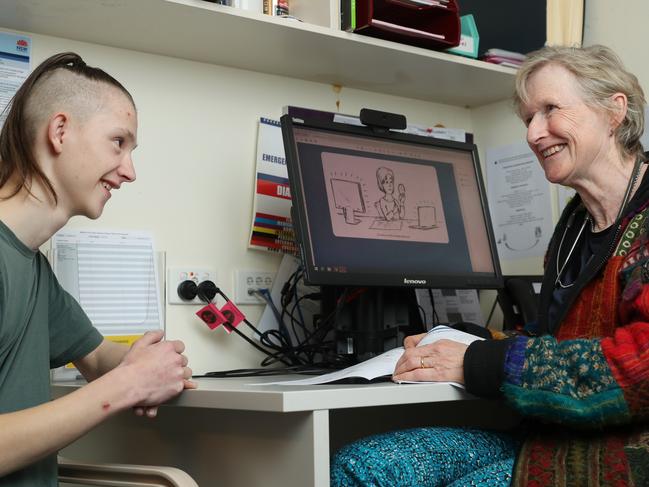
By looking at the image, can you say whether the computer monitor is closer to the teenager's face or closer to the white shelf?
the white shelf

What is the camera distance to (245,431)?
1.29m

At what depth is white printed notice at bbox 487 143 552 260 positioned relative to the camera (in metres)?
2.27

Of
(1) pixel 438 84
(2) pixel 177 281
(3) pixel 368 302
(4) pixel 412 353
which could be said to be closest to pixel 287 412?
(4) pixel 412 353

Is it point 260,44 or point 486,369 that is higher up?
point 260,44

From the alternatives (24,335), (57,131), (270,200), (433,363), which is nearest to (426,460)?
(433,363)

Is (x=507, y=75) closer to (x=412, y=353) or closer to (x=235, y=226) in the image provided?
(x=235, y=226)

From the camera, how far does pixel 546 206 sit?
2.27 meters

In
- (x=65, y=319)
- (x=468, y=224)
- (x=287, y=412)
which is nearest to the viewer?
(x=287, y=412)

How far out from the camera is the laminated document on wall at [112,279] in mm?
Result: 1736

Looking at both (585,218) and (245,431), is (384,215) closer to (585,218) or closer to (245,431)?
(585,218)

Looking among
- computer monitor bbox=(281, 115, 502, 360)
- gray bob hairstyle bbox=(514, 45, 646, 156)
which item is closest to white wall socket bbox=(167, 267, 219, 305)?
computer monitor bbox=(281, 115, 502, 360)

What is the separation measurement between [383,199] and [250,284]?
0.39 meters

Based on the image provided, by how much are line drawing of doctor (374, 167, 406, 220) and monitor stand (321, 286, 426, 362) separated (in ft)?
0.53

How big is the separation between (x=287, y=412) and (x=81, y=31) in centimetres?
102
